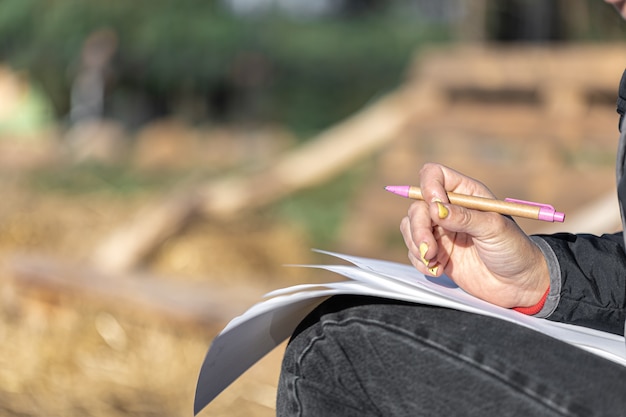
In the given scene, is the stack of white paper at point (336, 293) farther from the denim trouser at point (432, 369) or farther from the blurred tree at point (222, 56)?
the blurred tree at point (222, 56)

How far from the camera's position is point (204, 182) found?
440 centimetres

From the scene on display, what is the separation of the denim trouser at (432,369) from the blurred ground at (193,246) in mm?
1238

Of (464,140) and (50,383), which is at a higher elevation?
(464,140)

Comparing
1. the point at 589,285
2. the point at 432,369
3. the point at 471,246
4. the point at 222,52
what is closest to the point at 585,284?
the point at 589,285

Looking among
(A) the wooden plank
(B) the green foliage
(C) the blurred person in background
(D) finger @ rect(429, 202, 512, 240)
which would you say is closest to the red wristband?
(C) the blurred person in background

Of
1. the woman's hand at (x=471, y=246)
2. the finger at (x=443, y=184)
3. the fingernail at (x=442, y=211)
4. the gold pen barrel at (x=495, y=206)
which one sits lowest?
the woman's hand at (x=471, y=246)

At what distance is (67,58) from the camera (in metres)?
7.80

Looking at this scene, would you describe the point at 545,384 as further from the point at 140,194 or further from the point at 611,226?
the point at 140,194

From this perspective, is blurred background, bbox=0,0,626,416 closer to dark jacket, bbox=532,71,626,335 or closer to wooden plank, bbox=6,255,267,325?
wooden plank, bbox=6,255,267,325

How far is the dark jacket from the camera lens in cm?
89

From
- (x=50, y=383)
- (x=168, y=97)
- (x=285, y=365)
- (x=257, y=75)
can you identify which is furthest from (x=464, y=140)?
(x=168, y=97)

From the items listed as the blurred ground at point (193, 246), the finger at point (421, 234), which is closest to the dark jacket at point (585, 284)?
the finger at point (421, 234)

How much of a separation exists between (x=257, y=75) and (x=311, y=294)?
294 inches

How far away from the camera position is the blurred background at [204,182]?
88.7 inches
